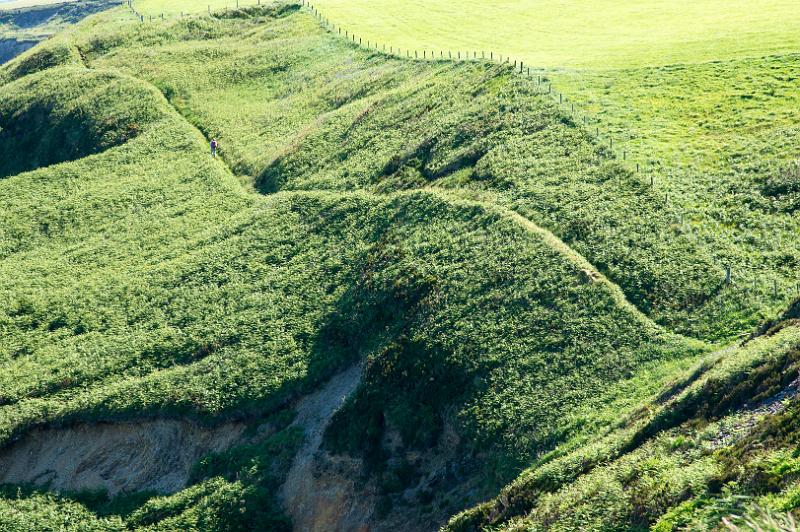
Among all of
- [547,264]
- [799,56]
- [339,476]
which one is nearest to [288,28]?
[799,56]

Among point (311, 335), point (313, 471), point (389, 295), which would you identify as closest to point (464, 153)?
point (389, 295)

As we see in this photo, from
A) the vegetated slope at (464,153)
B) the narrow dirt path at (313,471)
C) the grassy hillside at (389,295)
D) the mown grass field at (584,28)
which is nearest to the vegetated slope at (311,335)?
the grassy hillside at (389,295)

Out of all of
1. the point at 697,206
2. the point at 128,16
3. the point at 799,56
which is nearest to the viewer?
the point at 697,206

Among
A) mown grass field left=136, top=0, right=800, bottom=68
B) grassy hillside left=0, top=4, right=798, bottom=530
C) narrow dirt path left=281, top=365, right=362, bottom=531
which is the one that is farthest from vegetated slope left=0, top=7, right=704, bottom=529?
mown grass field left=136, top=0, right=800, bottom=68

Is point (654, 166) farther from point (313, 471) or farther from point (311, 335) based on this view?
point (313, 471)

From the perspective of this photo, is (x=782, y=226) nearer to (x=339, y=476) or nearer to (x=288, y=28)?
(x=339, y=476)

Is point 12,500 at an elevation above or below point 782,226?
below

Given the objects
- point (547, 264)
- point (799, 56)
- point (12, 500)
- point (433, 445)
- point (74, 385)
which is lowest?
point (12, 500)
